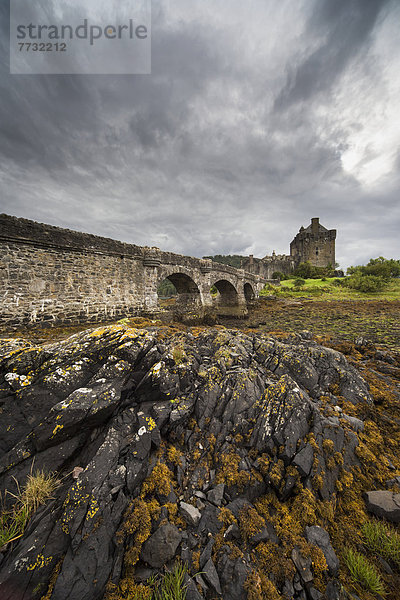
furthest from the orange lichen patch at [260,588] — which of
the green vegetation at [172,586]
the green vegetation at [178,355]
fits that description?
the green vegetation at [178,355]

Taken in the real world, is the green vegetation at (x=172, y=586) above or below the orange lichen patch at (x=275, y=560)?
below

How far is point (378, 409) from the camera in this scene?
4.82 metres

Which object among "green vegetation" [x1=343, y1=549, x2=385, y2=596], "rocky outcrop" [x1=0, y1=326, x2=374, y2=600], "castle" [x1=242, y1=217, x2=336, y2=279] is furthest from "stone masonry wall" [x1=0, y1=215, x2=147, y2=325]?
"castle" [x1=242, y1=217, x2=336, y2=279]

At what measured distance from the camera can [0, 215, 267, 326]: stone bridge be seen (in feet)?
26.2

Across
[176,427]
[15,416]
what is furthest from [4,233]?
[176,427]

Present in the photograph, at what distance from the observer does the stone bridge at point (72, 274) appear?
26.2ft

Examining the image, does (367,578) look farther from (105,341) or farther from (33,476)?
(105,341)

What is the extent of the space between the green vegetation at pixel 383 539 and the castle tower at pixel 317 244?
239 ft

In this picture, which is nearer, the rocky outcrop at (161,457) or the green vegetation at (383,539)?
the rocky outcrop at (161,457)

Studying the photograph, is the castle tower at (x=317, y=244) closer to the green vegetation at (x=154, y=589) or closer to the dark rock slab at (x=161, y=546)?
the dark rock slab at (x=161, y=546)

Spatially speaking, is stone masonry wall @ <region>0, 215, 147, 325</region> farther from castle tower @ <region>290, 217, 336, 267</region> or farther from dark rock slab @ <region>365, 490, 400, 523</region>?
castle tower @ <region>290, 217, 336, 267</region>

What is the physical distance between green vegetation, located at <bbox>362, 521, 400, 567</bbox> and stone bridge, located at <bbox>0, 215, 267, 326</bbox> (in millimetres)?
11107

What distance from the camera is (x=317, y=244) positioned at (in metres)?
66.3

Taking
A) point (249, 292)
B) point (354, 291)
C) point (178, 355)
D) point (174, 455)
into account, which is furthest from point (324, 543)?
point (354, 291)
